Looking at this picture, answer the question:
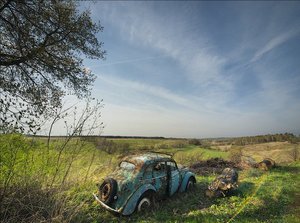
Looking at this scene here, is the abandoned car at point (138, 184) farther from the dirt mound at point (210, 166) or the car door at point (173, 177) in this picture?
the dirt mound at point (210, 166)

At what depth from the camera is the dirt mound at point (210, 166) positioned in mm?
17625

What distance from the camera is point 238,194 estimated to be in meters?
9.80

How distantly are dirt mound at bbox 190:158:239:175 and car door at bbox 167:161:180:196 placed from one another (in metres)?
7.72

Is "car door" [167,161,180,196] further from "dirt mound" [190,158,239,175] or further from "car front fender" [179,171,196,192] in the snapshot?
"dirt mound" [190,158,239,175]

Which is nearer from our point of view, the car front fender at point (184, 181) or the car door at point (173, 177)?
the car door at point (173, 177)

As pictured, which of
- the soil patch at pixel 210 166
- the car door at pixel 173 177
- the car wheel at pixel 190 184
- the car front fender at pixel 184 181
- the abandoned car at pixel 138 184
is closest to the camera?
the abandoned car at pixel 138 184

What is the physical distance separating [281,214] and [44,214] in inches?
291

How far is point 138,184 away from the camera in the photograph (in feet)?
25.9

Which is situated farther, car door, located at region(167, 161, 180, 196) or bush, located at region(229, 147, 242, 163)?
bush, located at region(229, 147, 242, 163)

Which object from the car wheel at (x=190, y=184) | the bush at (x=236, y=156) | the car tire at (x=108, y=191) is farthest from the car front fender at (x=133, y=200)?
the bush at (x=236, y=156)

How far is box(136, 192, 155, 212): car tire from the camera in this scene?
25.3ft

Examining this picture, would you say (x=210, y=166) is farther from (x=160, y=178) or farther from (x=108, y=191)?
(x=108, y=191)

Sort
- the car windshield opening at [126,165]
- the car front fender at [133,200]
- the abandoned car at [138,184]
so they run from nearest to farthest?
the car front fender at [133,200] → the abandoned car at [138,184] → the car windshield opening at [126,165]

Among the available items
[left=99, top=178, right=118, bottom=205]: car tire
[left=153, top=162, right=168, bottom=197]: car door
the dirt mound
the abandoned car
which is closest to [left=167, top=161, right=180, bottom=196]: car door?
the abandoned car
